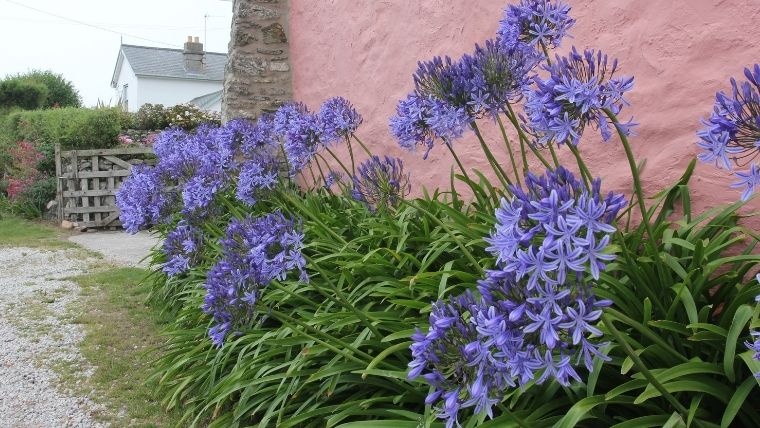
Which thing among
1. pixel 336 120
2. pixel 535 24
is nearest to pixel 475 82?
pixel 535 24

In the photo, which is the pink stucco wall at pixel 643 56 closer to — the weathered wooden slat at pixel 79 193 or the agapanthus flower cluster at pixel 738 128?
the agapanthus flower cluster at pixel 738 128

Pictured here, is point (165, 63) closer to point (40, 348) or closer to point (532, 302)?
point (40, 348)

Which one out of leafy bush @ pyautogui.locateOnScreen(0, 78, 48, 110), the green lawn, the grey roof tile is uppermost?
the grey roof tile

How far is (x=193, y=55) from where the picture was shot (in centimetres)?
3425

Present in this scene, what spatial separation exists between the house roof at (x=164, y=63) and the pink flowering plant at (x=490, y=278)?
104 ft

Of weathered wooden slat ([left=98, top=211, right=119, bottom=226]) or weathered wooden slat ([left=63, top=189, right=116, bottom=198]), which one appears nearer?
weathered wooden slat ([left=63, top=189, right=116, bottom=198])

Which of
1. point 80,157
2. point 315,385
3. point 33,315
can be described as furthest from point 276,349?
point 80,157

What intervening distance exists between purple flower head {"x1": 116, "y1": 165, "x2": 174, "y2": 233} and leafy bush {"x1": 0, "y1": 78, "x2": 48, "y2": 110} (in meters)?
26.7

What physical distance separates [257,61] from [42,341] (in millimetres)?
3805

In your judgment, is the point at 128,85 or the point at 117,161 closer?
the point at 117,161

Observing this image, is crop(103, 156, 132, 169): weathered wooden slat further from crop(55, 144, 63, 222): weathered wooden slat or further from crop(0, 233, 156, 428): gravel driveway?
crop(0, 233, 156, 428): gravel driveway

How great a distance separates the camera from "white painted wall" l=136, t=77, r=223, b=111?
3606 cm

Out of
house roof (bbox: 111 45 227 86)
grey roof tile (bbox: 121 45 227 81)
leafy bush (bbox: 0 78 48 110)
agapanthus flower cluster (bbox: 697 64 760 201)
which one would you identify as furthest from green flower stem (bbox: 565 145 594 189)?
grey roof tile (bbox: 121 45 227 81)

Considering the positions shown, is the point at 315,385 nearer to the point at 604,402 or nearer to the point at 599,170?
the point at 604,402
